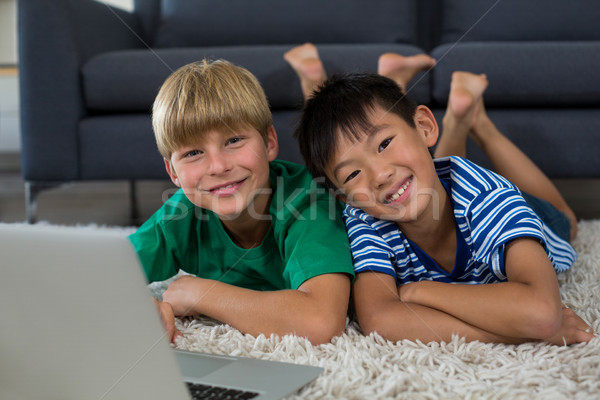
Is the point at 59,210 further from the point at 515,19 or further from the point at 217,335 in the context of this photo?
the point at 515,19

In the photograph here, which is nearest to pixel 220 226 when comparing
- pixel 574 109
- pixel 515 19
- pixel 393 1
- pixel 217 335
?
pixel 217 335

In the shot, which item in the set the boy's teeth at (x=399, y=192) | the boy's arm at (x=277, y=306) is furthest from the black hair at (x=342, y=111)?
the boy's arm at (x=277, y=306)

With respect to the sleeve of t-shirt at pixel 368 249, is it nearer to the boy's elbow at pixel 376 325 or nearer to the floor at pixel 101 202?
the boy's elbow at pixel 376 325

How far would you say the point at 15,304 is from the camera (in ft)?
1.32

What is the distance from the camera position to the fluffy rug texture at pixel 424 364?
1.79ft

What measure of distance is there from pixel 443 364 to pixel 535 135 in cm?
100

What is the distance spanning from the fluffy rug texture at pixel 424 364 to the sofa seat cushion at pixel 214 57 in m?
0.80

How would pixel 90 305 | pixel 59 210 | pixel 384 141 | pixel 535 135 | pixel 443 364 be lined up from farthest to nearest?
pixel 59 210, pixel 535 135, pixel 384 141, pixel 443 364, pixel 90 305

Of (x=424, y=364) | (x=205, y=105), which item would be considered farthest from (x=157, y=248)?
(x=424, y=364)

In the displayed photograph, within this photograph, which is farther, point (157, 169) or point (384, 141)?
point (157, 169)

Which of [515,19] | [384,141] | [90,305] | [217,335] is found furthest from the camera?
[515,19]

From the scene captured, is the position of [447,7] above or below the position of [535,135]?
above

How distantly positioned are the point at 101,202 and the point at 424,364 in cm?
187

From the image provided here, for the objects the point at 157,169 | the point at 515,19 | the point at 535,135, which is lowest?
the point at 157,169
